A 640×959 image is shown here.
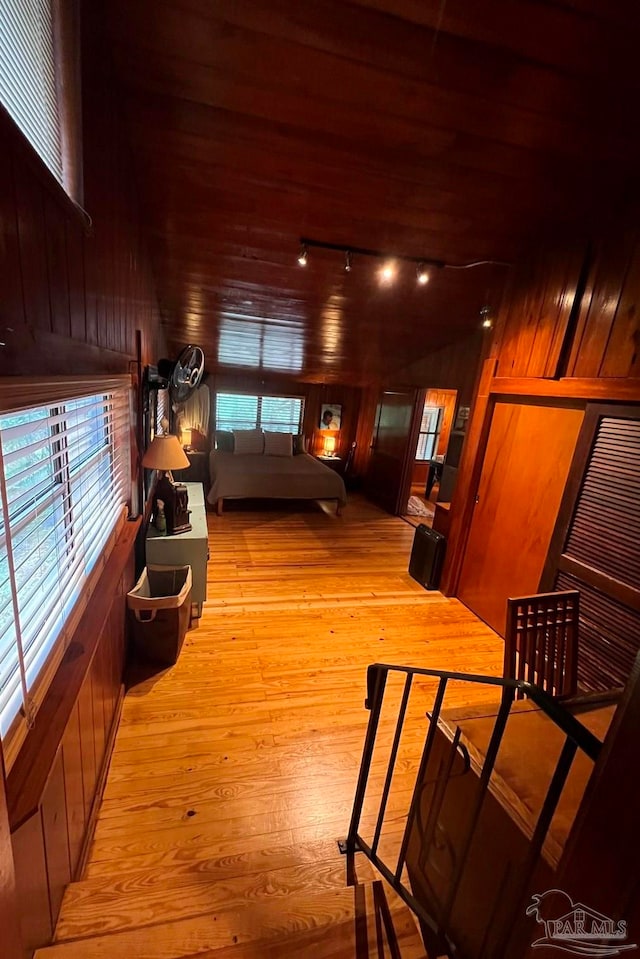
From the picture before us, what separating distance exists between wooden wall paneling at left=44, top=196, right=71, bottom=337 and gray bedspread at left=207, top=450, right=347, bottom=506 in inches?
160

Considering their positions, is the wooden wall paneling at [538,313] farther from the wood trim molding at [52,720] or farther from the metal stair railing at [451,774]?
the wood trim molding at [52,720]

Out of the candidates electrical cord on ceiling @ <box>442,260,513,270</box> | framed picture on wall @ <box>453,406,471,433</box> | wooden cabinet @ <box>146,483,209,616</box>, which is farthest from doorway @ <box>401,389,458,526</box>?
wooden cabinet @ <box>146,483,209,616</box>

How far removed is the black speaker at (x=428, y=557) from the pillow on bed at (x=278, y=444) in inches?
126

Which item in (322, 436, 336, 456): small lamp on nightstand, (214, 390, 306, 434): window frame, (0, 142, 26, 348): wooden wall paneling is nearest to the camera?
(0, 142, 26, 348): wooden wall paneling

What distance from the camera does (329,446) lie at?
23.5ft

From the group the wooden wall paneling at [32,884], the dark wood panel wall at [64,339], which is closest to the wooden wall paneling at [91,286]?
the dark wood panel wall at [64,339]

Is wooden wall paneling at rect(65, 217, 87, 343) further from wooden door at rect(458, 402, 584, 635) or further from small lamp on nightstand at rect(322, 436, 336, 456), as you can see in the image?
small lamp on nightstand at rect(322, 436, 336, 456)

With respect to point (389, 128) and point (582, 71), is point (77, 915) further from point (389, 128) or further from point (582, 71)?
point (582, 71)

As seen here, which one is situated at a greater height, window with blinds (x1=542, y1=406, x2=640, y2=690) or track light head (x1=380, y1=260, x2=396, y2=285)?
track light head (x1=380, y1=260, x2=396, y2=285)

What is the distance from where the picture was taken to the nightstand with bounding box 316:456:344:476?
7047mm

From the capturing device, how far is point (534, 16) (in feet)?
4.13

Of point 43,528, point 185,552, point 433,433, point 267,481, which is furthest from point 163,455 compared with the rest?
point 433,433

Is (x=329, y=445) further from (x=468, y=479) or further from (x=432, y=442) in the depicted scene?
(x=468, y=479)

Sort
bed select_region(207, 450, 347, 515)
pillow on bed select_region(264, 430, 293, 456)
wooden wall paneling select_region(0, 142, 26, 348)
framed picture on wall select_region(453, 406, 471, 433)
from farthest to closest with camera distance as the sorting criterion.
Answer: pillow on bed select_region(264, 430, 293, 456)
framed picture on wall select_region(453, 406, 471, 433)
bed select_region(207, 450, 347, 515)
wooden wall paneling select_region(0, 142, 26, 348)
